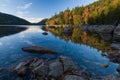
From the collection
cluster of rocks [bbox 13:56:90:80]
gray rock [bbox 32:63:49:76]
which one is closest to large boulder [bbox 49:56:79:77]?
cluster of rocks [bbox 13:56:90:80]

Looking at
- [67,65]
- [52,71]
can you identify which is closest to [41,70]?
[52,71]

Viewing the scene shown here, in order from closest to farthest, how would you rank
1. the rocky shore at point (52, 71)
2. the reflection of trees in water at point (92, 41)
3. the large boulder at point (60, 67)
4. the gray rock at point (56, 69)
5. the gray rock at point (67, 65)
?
the rocky shore at point (52, 71) → the gray rock at point (56, 69) → the large boulder at point (60, 67) → the gray rock at point (67, 65) → the reflection of trees in water at point (92, 41)

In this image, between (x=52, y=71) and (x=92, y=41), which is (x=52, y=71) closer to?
(x=52, y=71)

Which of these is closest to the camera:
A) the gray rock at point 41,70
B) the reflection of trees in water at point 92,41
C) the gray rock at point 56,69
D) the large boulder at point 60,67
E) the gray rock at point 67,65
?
the gray rock at point 56,69

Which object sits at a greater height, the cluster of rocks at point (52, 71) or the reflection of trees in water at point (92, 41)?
the cluster of rocks at point (52, 71)

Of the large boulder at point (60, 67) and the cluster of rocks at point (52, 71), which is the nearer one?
the cluster of rocks at point (52, 71)

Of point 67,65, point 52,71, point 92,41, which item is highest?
point 67,65

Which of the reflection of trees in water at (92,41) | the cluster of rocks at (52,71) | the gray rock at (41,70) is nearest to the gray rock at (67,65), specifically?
the cluster of rocks at (52,71)

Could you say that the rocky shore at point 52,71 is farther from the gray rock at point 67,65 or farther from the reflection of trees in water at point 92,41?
the reflection of trees in water at point 92,41

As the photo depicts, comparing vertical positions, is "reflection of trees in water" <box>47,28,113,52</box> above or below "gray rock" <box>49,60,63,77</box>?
below

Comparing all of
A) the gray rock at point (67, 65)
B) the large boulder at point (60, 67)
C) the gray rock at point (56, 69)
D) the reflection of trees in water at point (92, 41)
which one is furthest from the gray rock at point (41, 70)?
the reflection of trees in water at point (92, 41)

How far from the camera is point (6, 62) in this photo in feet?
94.9

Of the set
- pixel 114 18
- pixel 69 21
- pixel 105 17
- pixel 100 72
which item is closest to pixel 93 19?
pixel 105 17

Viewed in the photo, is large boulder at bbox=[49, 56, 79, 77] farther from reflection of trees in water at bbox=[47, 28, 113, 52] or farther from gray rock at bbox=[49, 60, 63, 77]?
reflection of trees in water at bbox=[47, 28, 113, 52]
